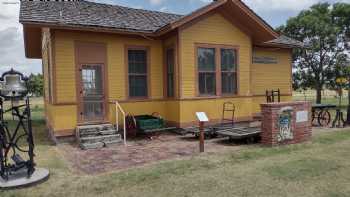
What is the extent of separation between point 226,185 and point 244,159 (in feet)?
6.17

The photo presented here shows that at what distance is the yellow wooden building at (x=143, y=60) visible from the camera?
9.24 meters

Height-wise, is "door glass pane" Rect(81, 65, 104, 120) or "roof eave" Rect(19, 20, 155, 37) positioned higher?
"roof eave" Rect(19, 20, 155, 37)

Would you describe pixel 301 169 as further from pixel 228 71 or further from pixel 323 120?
pixel 323 120

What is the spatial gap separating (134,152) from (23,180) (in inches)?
114

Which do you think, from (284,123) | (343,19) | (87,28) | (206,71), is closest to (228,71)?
(206,71)

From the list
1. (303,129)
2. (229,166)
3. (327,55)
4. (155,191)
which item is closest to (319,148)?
(303,129)

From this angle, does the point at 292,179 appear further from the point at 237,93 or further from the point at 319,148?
the point at 237,93

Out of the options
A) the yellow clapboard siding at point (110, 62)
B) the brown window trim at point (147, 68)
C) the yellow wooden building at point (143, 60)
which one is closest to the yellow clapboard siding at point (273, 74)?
the yellow wooden building at point (143, 60)

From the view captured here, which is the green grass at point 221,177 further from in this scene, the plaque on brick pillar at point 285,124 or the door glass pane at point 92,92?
the door glass pane at point 92,92

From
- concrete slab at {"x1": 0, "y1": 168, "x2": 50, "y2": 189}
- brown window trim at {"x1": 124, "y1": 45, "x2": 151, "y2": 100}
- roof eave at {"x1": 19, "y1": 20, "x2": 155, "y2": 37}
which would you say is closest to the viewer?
concrete slab at {"x1": 0, "y1": 168, "x2": 50, "y2": 189}

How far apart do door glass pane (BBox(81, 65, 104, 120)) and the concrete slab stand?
4157mm

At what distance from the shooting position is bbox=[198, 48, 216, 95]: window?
412 inches

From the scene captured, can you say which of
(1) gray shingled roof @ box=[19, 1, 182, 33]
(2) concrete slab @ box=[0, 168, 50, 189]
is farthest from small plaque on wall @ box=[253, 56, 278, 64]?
(2) concrete slab @ box=[0, 168, 50, 189]

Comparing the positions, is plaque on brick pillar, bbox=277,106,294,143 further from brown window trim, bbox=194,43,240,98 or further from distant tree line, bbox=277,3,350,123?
distant tree line, bbox=277,3,350,123
